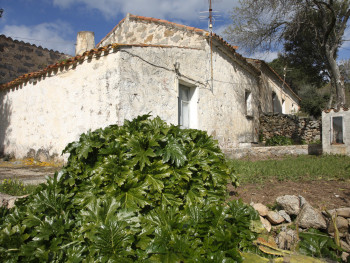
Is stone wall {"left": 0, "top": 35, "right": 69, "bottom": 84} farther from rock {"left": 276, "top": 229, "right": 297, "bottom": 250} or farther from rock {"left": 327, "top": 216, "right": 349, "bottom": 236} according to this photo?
rock {"left": 327, "top": 216, "right": 349, "bottom": 236}

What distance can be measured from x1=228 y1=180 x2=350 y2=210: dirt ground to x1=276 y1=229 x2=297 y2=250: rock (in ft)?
2.59

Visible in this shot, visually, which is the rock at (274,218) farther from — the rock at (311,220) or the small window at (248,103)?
the small window at (248,103)

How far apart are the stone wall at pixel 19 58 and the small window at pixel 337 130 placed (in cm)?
1260

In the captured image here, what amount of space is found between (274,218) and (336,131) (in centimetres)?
701

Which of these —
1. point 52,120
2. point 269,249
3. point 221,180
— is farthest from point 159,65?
point 269,249

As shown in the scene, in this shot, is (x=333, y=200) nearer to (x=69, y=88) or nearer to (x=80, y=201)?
(x=80, y=201)

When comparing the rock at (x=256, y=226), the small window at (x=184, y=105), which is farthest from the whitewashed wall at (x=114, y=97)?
the rock at (x=256, y=226)

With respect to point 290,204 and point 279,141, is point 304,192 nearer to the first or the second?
point 290,204

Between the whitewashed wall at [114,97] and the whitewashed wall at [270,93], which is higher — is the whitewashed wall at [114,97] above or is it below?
below

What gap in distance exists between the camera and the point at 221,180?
2521 millimetres

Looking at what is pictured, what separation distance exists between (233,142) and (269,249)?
8.19 m

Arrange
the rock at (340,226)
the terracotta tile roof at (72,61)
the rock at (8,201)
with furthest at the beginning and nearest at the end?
the terracotta tile roof at (72,61), the rock at (8,201), the rock at (340,226)

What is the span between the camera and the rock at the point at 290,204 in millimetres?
→ 2978

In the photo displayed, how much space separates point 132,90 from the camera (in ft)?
19.8
